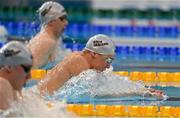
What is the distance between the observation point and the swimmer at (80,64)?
496 centimetres

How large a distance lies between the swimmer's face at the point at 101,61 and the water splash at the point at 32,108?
92 centimetres

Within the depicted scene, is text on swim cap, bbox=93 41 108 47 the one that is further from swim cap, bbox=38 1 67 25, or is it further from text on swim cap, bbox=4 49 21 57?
text on swim cap, bbox=4 49 21 57

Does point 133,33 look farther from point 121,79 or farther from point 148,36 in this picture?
point 121,79

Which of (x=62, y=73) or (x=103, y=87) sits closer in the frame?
(x=62, y=73)

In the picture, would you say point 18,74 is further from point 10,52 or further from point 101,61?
point 101,61

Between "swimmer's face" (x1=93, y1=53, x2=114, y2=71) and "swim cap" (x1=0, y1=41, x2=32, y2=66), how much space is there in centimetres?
144

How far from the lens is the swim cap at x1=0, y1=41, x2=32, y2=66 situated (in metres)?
3.55

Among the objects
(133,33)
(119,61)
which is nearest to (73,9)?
(133,33)

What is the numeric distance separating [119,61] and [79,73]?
2.95 metres

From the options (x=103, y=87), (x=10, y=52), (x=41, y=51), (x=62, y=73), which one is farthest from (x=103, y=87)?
(x=10, y=52)

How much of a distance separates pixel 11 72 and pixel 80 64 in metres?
1.52

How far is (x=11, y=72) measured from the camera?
355 cm

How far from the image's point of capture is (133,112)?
4961mm

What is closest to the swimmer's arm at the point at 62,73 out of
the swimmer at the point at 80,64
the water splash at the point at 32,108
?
the swimmer at the point at 80,64
